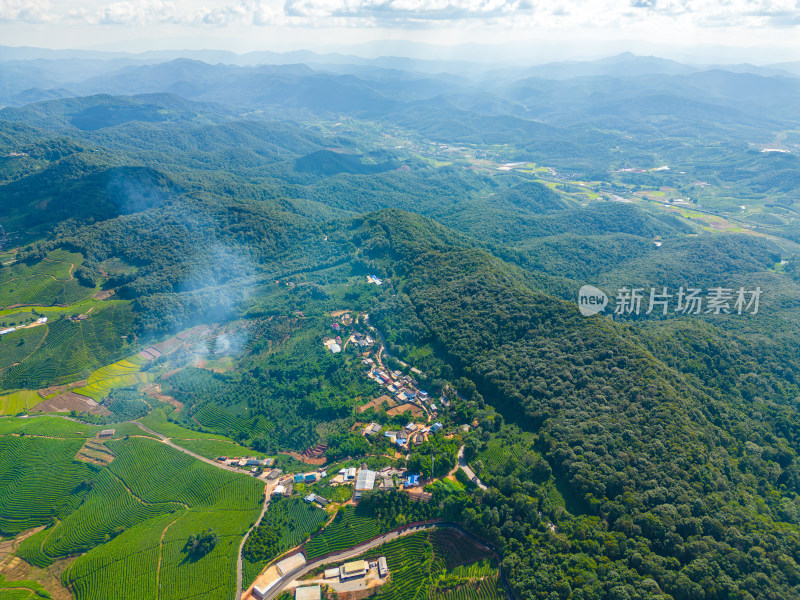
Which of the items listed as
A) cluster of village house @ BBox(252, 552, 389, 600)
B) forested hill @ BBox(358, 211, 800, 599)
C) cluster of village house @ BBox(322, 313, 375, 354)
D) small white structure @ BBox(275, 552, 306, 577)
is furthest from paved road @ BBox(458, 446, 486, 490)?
cluster of village house @ BBox(322, 313, 375, 354)

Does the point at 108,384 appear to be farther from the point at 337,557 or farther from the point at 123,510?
the point at 337,557

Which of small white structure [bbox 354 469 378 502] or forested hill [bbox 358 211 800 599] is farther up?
forested hill [bbox 358 211 800 599]

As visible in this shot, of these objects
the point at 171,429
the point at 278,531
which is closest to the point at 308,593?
the point at 278,531

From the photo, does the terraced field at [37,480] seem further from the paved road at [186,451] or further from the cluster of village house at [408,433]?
the cluster of village house at [408,433]

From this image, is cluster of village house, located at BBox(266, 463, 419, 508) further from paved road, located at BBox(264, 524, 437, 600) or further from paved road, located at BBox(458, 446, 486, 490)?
paved road, located at BBox(458, 446, 486, 490)

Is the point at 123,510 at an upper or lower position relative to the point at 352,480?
lower

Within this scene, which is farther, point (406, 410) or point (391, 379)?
point (391, 379)
